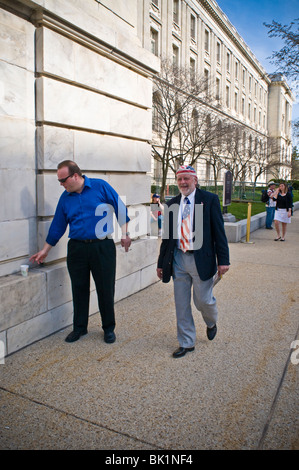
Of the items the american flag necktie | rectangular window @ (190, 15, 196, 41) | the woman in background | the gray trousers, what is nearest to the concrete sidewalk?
the gray trousers

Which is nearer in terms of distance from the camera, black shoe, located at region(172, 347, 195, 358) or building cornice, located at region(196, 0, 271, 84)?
black shoe, located at region(172, 347, 195, 358)

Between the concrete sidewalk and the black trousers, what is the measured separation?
0.29 m

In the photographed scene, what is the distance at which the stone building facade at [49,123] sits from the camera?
4.38 meters

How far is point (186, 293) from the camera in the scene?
4.25 m

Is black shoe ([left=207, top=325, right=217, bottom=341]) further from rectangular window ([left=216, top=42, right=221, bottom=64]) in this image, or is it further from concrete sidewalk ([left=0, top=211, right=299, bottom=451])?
rectangular window ([left=216, top=42, right=221, bottom=64])

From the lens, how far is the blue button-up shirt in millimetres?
4457

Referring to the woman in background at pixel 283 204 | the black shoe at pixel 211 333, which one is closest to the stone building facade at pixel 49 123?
the black shoe at pixel 211 333

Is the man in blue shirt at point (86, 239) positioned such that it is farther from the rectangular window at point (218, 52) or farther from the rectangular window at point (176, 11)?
the rectangular window at point (218, 52)

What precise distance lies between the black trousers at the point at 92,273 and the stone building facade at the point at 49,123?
39 centimetres

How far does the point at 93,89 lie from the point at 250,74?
6826 centimetres

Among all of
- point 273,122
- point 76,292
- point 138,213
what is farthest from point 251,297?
point 273,122

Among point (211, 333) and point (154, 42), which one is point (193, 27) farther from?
point (211, 333)

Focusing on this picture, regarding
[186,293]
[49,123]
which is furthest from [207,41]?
[186,293]
